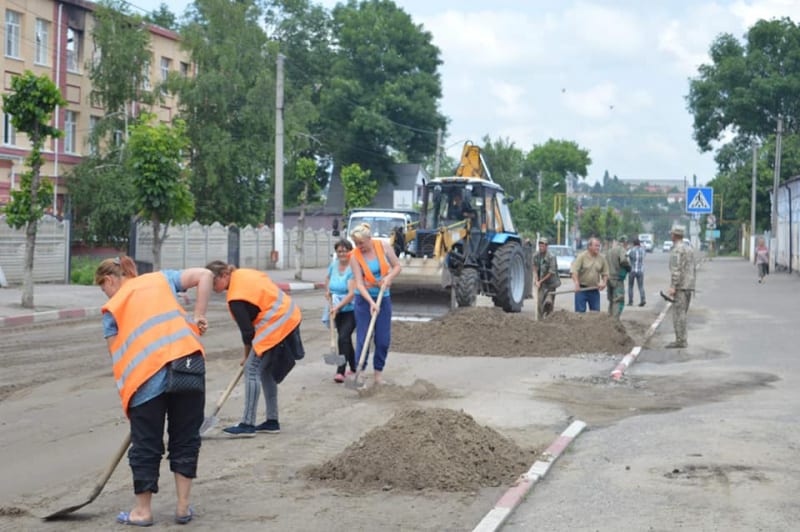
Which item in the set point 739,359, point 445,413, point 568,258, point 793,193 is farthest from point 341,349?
point 793,193

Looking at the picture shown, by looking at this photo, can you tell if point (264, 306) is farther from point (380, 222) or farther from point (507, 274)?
point (380, 222)

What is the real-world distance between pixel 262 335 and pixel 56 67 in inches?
1469

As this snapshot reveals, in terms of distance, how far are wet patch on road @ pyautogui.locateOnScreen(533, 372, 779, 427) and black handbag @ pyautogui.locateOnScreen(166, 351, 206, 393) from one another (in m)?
4.78

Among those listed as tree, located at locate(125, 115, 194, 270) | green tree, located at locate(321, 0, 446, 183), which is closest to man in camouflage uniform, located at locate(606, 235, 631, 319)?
tree, located at locate(125, 115, 194, 270)

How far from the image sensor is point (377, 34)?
70.5 meters

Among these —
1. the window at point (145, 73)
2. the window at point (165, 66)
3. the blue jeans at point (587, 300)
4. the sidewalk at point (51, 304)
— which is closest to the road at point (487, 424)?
the blue jeans at point (587, 300)

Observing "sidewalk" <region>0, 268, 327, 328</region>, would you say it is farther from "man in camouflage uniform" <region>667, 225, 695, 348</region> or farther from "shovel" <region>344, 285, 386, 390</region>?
"man in camouflage uniform" <region>667, 225, 695, 348</region>

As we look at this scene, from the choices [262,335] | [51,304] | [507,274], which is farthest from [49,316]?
[262,335]

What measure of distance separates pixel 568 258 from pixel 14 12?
24031 mm

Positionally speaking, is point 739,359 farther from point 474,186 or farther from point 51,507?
point 51,507

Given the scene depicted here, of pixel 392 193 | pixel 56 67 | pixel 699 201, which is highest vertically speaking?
pixel 56 67

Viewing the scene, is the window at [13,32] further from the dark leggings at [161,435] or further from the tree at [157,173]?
the dark leggings at [161,435]

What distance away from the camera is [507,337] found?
625 inches

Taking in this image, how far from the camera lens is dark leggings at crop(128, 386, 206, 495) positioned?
601 centimetres
